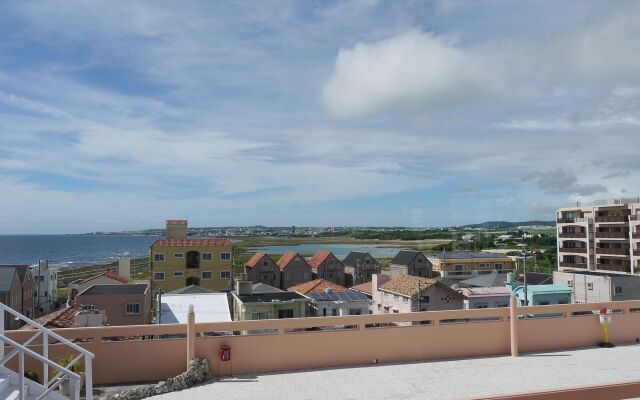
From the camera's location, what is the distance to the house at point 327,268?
174 ft

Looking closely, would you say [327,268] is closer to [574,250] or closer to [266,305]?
[574,250]

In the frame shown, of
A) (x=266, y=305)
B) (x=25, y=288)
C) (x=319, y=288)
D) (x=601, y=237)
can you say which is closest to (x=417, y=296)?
(x=319, y=288)

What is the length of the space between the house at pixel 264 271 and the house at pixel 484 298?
2237cm

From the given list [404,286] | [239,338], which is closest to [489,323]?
[239,338]

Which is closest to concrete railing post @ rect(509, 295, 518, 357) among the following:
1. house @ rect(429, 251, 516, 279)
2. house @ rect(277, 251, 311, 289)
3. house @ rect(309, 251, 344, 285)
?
house @ rect(277, 251, 311, 289)

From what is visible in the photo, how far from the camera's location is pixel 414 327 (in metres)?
9.09

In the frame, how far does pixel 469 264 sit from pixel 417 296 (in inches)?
1340

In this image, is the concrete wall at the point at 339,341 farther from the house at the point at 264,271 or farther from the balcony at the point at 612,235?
the balcony at the point at 612,235

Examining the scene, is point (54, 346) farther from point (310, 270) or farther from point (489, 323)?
point (310, 270)

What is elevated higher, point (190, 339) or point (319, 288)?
point (190, 339)

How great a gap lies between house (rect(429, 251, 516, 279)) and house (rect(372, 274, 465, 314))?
28388 millimetres

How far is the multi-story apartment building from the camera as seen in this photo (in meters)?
50.7

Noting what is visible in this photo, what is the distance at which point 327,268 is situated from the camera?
2111 inches

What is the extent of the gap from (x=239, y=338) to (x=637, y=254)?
51001mm
